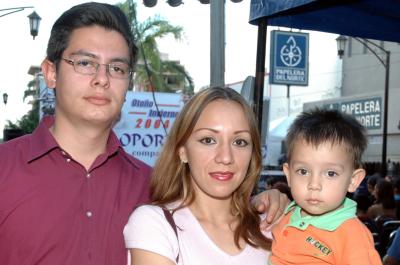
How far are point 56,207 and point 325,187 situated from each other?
1.11 meters

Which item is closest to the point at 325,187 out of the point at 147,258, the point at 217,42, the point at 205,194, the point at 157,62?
the point at 205,194

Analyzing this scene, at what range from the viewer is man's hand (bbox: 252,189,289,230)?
2668mm

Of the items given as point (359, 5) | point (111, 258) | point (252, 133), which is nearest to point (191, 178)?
point (252, 133)

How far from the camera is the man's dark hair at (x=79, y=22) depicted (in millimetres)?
2490

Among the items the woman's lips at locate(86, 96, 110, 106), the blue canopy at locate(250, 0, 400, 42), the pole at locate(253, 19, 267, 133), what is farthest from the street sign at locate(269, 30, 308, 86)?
the woman's lips at locate(86, 96, 110, 106)

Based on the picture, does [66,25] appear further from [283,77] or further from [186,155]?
[283,77]

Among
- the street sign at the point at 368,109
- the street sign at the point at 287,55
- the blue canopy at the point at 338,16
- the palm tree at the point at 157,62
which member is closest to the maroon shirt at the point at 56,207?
the blue canopy at the point at 338,16

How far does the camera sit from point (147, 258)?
7.18 ft

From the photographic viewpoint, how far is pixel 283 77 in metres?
9.84

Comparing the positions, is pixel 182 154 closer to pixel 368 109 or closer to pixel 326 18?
pixel 326 18

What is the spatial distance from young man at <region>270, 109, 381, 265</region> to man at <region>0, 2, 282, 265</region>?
2.38 ft

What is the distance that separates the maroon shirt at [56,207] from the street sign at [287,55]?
6.38 meters

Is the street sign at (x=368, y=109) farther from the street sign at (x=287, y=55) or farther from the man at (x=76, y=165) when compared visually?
the man at (x=76, y=165)

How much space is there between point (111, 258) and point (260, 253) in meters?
0.64
